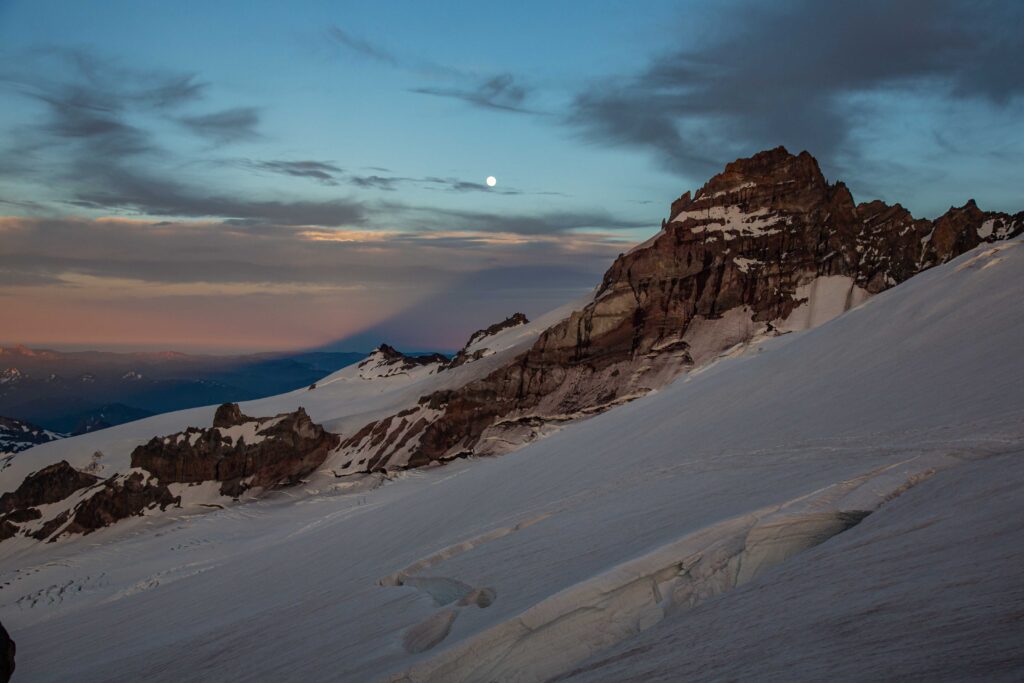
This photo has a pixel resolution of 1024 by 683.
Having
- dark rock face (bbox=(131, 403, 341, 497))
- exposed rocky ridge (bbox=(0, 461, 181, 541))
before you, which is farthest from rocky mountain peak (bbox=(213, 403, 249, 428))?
exposed rocky ridge (bbox=(0, 461, 181, 541))

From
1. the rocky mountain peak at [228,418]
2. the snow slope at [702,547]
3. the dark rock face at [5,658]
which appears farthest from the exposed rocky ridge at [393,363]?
the dark rock face at [5,658]

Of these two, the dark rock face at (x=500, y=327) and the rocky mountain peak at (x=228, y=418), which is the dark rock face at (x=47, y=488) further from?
the dark rock face at (x=500, y=327)

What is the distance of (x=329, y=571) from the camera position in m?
21.4

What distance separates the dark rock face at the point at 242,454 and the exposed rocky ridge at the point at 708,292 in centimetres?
353

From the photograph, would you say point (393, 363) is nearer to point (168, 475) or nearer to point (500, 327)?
point (500, 327)

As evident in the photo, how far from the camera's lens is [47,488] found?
69688 mm

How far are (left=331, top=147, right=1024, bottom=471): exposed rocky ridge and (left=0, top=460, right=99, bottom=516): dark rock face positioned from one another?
2245cm

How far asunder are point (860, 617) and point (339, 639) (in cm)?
916

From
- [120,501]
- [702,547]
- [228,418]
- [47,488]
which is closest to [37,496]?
[47,488]

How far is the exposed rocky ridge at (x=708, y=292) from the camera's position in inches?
2356

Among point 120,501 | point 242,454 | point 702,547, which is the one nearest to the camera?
point 702,547

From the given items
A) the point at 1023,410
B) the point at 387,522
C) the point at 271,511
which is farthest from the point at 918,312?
the point at 271,511

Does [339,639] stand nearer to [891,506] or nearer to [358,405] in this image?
[891,506]

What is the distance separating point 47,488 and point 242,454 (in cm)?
1578
